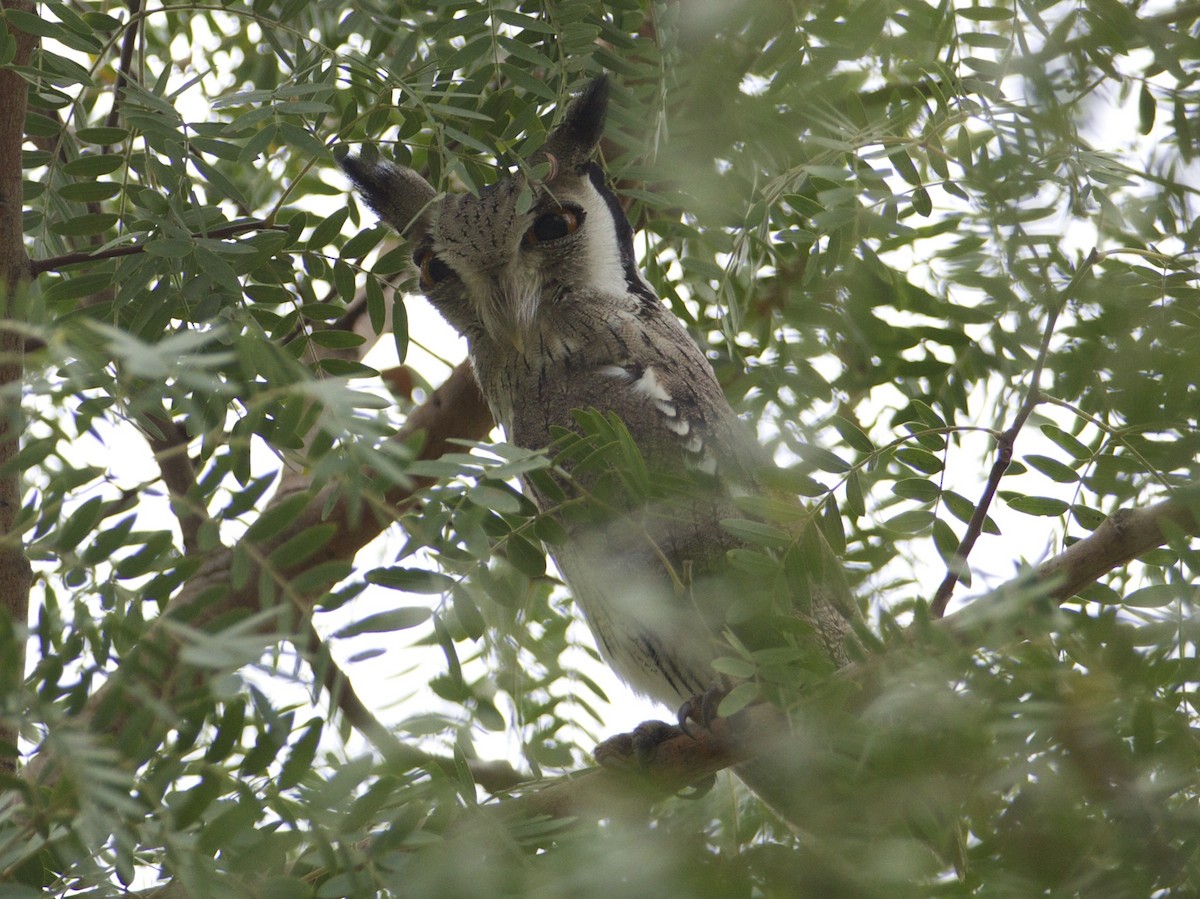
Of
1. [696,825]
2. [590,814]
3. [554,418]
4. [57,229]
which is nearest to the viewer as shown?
[696,825]

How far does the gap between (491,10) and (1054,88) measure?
0.96 m

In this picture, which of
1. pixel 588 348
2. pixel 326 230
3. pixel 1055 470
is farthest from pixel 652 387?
pixel 1055 470

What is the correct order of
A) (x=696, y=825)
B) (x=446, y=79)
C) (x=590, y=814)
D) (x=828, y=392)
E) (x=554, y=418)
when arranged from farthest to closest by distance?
(x=554, y=418), (x=446, y=79), (x=828, y=392), (x=590, y=814), (x=696, y=825)

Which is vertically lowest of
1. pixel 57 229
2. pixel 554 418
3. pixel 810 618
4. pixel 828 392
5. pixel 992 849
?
pixel 992 849

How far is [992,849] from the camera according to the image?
0.80m

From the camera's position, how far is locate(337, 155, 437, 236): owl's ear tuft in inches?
87.0

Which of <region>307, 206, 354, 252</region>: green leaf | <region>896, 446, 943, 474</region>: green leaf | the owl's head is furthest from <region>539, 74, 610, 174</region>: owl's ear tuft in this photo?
<region>896, 446, 943, 474</region>: green leaf

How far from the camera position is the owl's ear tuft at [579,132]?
2.04 metres

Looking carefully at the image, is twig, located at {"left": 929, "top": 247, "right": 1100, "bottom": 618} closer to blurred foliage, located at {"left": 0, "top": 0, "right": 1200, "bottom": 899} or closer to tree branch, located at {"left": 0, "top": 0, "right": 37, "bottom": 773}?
blurred foliage, located at {"left": 0, "top": 0, "right": 1200, "bottom": 899}

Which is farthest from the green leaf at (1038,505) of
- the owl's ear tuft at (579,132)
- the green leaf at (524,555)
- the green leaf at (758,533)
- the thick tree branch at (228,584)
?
the owl's ear tuft at (579,132)

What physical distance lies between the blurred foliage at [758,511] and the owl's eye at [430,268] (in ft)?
1.94

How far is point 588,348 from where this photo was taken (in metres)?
2.09

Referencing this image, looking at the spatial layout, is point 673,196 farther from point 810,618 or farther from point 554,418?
point 810,618

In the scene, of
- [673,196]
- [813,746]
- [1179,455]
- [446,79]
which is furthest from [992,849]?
[446,79]
